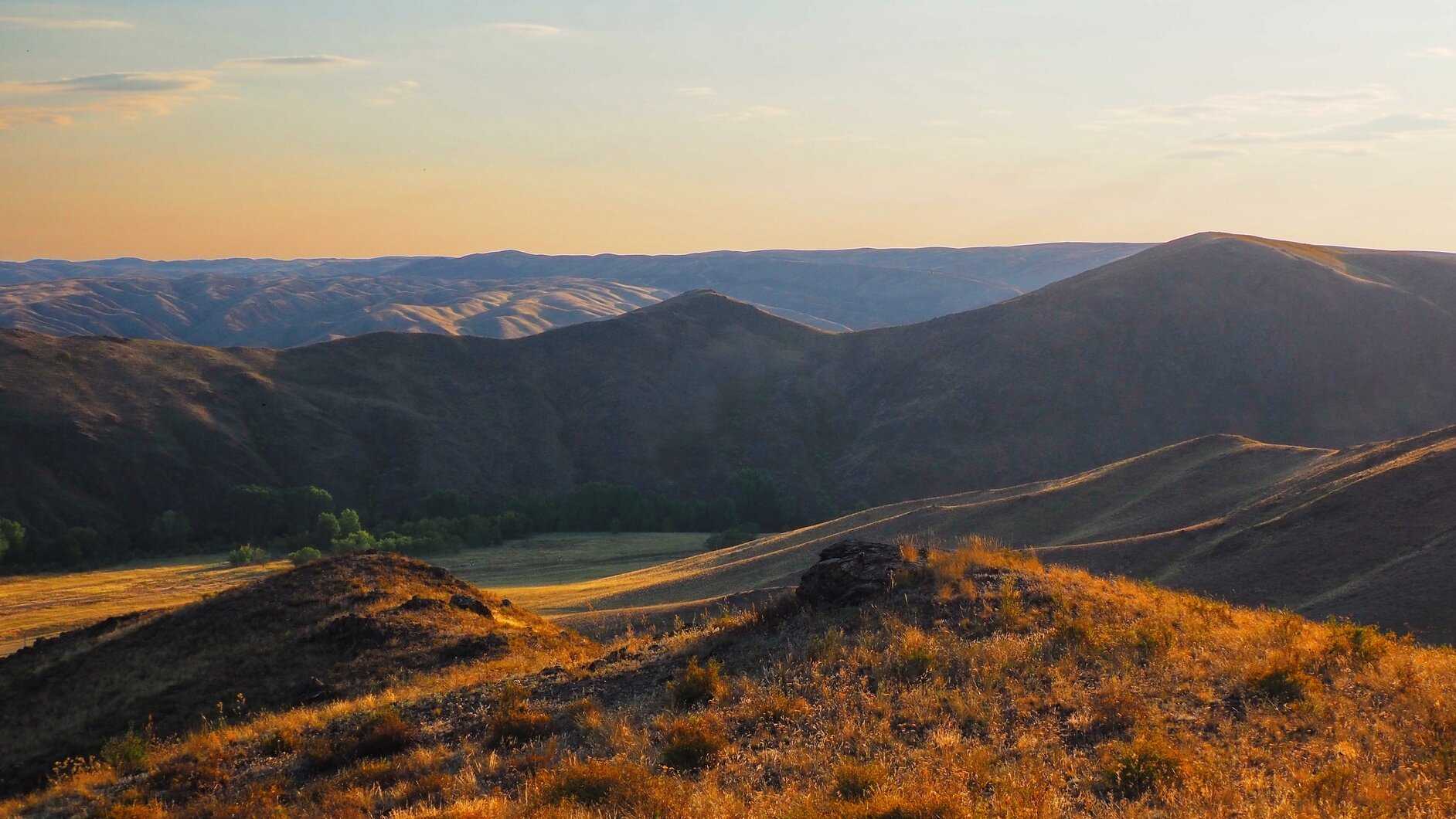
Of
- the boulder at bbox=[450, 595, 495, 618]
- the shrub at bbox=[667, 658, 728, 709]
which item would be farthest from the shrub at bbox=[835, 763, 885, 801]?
the boulder at bbox=[450, 595, 495, 618]

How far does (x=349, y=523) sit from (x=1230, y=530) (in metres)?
65.7

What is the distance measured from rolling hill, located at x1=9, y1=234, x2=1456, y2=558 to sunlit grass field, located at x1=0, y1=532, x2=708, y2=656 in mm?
15032

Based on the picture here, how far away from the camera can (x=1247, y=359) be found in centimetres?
10256

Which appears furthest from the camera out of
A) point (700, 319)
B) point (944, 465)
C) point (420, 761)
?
point (700, 319)

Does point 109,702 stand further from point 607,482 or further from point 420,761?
point 607,482

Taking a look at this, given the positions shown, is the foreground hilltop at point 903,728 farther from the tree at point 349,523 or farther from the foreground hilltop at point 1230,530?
the tree at point 349,523

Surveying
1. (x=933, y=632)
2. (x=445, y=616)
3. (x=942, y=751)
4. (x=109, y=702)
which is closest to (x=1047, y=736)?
(x=942, y=751)

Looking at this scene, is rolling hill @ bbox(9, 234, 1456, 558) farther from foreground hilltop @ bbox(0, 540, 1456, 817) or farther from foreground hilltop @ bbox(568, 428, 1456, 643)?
foreground hilltop @ bbox(0, 540, 1456, 817)

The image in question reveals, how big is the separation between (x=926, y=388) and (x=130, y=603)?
76672mm

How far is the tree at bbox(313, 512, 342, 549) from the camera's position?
78.2m

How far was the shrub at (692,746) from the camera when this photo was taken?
11078 millimetres

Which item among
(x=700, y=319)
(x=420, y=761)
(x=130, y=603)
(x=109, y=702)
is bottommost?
(x=130, y=603)

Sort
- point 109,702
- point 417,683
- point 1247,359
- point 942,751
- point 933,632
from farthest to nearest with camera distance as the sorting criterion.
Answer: point 1247,359, point 109,702, point 417,683, point 933,632, point 942,751

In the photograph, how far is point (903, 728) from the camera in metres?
11.6
